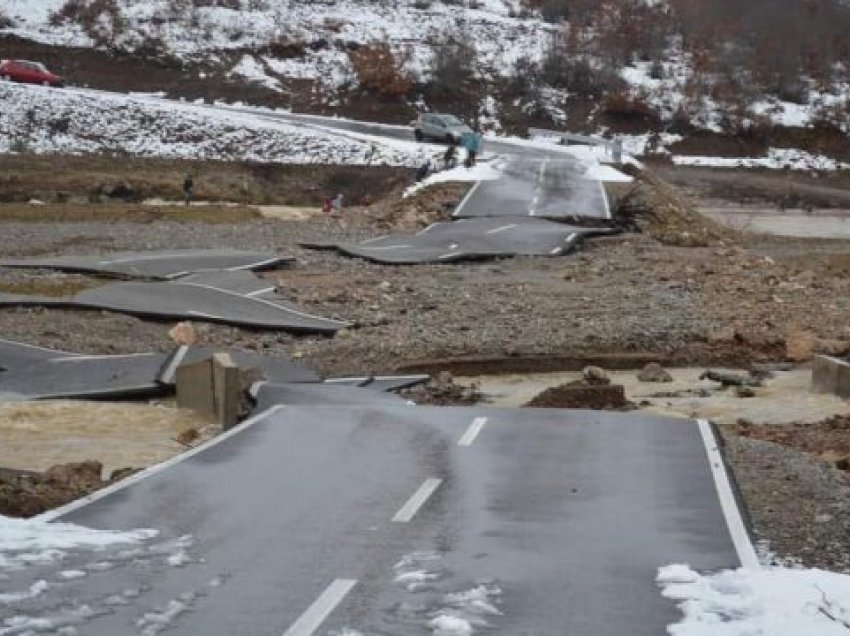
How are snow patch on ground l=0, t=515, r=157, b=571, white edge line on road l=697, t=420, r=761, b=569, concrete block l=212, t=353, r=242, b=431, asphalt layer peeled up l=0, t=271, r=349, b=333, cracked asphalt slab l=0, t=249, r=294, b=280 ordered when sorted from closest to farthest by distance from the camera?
1. snow patch on ground l=0, t=515, r=157, b=571
2. white edge line on road l=697, t=420, r=761, b=569
3. concrete block l=212, t=353, r=242, b=431
4. asphalt layer peeled up l=0, t=271, r=349, b=333
5. cracked asphalt slab l=0, t=249, r=294, b=280

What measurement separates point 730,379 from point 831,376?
4.45ft

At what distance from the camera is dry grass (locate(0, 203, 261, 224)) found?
134 feet

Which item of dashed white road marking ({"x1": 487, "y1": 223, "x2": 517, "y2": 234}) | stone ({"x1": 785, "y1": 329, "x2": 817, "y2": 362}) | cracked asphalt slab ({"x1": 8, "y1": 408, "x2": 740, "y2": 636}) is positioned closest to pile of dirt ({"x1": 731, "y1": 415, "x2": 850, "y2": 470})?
cracked asphalt slab ({"x1": 8, "y1": 408, "x2": 740, "y2": 636})

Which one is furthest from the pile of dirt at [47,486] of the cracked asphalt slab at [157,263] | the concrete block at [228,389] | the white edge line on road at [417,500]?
the cracked asphalt slab at [157,263]

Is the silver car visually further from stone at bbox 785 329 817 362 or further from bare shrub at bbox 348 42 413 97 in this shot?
stone at bbox 785 329 817 362

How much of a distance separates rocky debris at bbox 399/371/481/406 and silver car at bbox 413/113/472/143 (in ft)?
144

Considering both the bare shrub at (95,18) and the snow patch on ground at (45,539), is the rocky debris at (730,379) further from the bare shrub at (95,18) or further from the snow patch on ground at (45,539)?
the bare shrub at (95,18)

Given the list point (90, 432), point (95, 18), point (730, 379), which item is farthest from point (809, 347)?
point (95, 18)

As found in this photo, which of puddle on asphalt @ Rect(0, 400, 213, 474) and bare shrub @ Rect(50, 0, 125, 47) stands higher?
bare shrub @ Rect(50, 0, 125, 47)

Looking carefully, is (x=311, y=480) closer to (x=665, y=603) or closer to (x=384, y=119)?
(x=665, y=603)

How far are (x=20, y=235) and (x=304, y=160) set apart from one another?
2535cm

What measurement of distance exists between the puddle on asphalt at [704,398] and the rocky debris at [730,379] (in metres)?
0.12

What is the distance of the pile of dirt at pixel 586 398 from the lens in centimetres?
1716

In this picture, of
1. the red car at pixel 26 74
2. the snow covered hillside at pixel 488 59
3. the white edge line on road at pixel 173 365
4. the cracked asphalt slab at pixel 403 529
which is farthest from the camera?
the snow covered hillside at pixel 488 59
